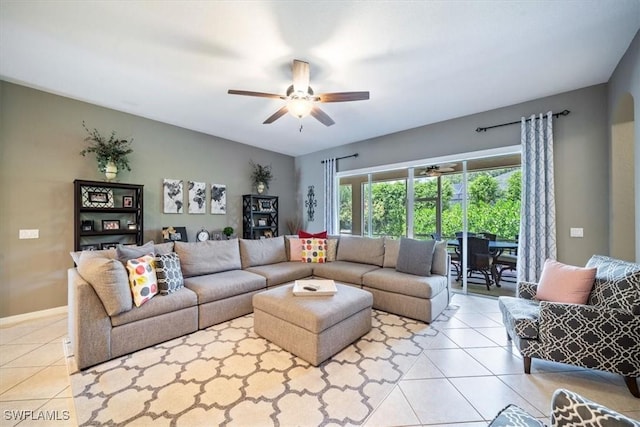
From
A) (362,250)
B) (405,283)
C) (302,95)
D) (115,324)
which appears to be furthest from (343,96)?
(115,324)

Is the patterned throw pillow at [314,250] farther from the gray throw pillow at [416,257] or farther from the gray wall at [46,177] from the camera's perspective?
the gray wall at [46,177]

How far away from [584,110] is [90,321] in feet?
19.0

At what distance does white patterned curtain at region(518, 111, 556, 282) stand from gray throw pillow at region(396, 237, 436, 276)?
129 cm

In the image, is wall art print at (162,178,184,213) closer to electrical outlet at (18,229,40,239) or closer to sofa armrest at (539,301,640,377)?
electrical outlet at (18,229,40,239)

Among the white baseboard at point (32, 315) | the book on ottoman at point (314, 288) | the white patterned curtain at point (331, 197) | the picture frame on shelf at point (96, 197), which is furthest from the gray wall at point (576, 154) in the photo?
the white baseboard at point (32, 315)

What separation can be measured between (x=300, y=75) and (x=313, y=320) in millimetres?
2300

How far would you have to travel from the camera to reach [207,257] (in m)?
3.41

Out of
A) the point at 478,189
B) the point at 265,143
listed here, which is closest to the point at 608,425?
the point at 478,189

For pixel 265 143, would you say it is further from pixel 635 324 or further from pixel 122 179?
pixel 635 324

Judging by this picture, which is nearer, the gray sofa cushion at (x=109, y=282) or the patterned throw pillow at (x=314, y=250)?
the gray sofa cushion at (x=109, y=282)

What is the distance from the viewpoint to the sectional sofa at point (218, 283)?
217 cm

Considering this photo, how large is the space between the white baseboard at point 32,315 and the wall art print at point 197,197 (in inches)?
83.2

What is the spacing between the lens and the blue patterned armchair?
1747 mm

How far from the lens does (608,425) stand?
25.5 inches
